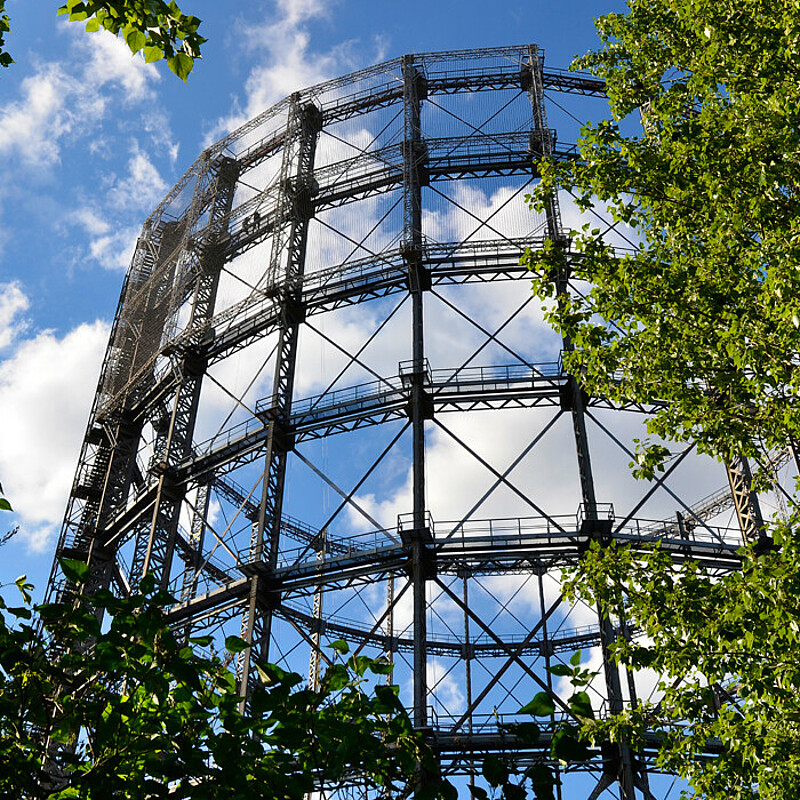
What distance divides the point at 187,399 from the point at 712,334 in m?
20.4

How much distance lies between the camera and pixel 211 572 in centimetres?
2798

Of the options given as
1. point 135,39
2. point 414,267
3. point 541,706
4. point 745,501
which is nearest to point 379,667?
point 541,706

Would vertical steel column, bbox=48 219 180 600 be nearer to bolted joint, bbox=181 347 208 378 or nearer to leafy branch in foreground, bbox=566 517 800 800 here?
bolted joint, bbox=181 347 208 378

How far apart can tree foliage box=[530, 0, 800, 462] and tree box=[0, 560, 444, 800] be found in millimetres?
4150

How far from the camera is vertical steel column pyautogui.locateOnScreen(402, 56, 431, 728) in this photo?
18.1 m

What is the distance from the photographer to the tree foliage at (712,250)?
7.29 meters

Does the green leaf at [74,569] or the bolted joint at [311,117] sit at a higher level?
the bolted joint at [311,117]

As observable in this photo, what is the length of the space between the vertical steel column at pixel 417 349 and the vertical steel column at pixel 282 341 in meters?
3.39

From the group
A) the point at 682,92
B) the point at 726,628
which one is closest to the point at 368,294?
the point at 682,92

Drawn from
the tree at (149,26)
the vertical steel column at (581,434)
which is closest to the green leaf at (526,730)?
the tree at (149,26)

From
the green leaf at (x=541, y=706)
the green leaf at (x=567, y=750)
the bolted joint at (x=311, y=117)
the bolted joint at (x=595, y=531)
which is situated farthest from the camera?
the bolted joint at (x=311, y=117)

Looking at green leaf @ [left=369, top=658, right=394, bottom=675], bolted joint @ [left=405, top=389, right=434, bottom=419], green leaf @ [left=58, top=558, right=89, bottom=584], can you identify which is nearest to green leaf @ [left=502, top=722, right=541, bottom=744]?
green leaf @ [left=369, top=658, right=394, bottom=675]

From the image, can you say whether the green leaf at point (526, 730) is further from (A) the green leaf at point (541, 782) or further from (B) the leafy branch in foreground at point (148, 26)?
(B) the leafy branch in foreground at point (148, 26)

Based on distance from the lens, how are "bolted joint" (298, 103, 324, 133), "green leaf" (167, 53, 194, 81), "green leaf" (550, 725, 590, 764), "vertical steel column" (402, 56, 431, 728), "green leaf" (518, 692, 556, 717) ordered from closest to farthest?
1. "green leaf" (518, 692, 556, 717)
2. "green leaf" (550, 725, 590, 764)
3. "green leaf" (167, 53, 194, 81)
4. "vertical steel column" (402, 56, 431, 728)
5. "bolted joint" (298, 103, 324, 133)
